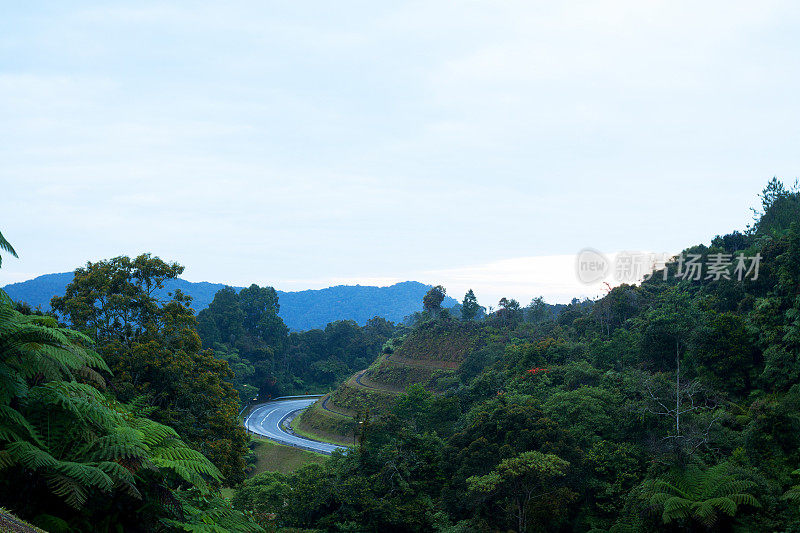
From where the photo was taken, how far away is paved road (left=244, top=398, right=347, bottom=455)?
4178 centimetres

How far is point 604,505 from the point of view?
16.4 m

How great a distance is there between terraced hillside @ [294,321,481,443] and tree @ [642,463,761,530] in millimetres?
30149

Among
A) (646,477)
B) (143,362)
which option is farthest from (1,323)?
(646,477)

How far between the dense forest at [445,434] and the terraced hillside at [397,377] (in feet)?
66.4

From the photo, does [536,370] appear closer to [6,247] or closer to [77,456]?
[77,456]

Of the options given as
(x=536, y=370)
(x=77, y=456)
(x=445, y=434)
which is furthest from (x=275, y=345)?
(x=77, y=456)

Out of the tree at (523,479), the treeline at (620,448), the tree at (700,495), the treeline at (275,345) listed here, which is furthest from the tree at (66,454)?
the treeline at (275,345)

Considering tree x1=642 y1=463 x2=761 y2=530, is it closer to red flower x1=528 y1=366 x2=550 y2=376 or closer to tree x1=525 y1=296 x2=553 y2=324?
red flower x1=528 y1=366 x2=550 y2=376

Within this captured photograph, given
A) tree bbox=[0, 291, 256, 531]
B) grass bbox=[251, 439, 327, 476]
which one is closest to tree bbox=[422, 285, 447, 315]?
grass bbox=[251, 439, 327, 476]

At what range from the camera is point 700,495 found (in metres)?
13.6

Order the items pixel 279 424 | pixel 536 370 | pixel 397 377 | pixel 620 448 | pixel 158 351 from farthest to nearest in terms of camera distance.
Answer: pixel 397 377 → pixel 279 424 → pixel 536 370 → pixel 620 448 → pixel 158 351

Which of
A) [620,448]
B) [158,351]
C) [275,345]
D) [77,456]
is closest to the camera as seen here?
[77,456]

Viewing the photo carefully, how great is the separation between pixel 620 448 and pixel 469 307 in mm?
42217

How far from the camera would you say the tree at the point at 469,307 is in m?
58.5
